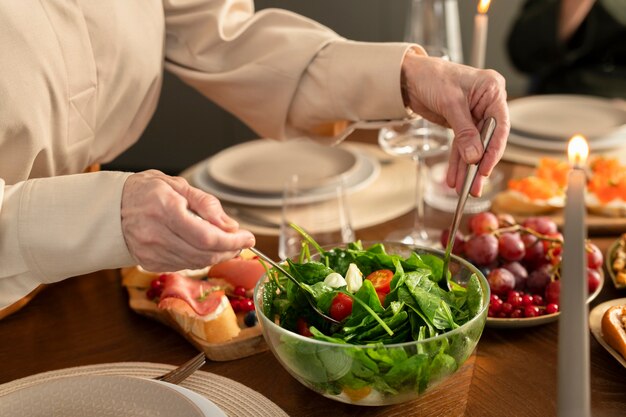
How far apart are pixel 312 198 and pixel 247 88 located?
0.83 ft

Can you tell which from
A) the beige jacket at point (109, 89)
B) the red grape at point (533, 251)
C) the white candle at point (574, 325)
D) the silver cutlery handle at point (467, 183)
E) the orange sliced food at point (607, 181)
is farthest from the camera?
the orange sliced food at point (607, 181)

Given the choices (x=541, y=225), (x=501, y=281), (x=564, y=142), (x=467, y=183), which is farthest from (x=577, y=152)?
(x=564, y=142)

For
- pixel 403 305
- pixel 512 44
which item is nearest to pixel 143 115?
pixel 403 305

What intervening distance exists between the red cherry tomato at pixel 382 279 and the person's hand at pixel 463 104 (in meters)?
0.22

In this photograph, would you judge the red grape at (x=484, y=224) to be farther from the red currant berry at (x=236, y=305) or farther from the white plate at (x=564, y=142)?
the white plate at (x=564, y=142)

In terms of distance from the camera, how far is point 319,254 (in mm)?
1168

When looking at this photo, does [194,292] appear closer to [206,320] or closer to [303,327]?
[206,320]

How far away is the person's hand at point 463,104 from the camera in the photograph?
1.21 m

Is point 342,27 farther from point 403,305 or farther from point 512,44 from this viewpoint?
point 403,305

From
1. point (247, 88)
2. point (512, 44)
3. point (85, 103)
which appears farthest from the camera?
point (512, 44)

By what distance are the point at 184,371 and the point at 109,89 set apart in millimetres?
582

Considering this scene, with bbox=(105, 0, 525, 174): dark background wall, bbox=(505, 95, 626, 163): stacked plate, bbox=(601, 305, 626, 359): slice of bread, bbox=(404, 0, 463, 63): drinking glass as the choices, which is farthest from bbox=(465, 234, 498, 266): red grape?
bbox=(105, 0, 525, 174): dark background wall

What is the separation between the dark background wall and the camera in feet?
14.0

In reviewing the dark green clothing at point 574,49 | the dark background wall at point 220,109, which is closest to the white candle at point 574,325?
the dark green clothing at point 574,49
